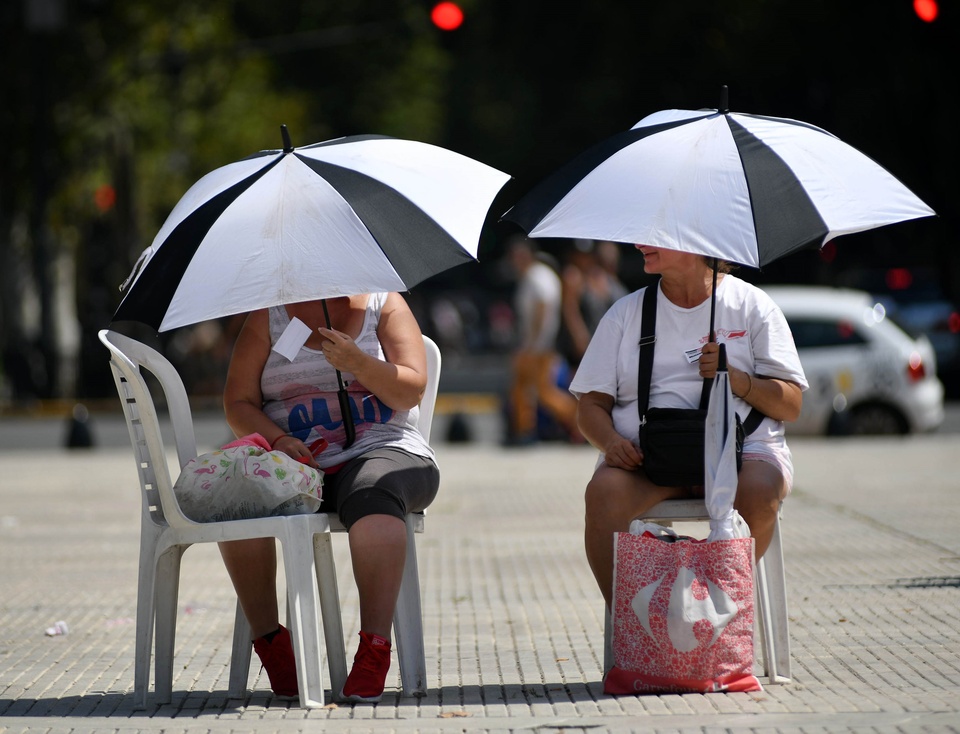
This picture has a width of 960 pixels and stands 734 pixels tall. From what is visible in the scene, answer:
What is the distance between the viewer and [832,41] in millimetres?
28922

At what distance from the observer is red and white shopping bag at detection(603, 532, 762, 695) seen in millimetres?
4555

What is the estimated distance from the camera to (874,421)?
15617 millimetres

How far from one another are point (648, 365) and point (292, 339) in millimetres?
1161

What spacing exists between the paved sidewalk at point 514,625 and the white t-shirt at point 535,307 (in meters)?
3.42

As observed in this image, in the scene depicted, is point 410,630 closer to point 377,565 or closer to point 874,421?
point 377,565

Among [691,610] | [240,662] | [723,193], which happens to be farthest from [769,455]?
[240,662]

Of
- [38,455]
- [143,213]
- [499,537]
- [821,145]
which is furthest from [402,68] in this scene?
[821,145]

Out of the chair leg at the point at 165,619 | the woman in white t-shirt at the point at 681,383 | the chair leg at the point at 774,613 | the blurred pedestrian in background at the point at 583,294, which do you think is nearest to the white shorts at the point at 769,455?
the woman in white t-shirt at the point at 681,383

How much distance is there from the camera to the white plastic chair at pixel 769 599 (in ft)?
15.9

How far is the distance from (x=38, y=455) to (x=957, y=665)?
1309 centimetres

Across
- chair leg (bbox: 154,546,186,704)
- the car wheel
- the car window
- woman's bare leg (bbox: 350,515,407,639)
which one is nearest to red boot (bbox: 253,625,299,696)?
chair leg (bbox: 154,546,186,704)

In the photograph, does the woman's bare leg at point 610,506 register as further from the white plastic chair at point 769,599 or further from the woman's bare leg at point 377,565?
the woman's bare leg at point 377,565

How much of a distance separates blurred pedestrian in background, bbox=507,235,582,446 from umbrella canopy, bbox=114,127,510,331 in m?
9.48

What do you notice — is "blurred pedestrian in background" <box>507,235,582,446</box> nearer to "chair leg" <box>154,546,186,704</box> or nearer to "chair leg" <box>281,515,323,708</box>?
"chair leg" <box>154,546,186,704</box>
